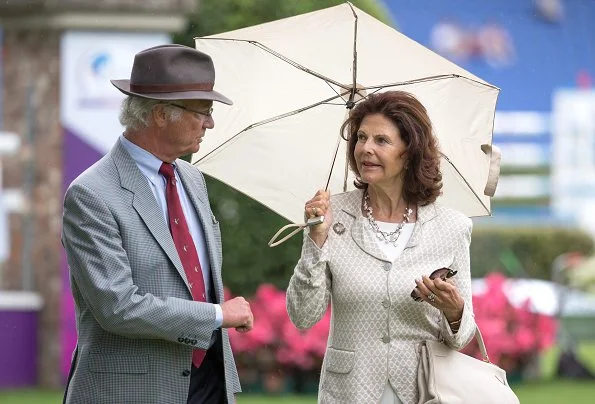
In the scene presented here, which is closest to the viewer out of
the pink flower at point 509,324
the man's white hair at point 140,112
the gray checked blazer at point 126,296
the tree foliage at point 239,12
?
the gray checked blazer at point 126,296

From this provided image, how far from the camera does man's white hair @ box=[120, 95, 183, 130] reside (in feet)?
12.2

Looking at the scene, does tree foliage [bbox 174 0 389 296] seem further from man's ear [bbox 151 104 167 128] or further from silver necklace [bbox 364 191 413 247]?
man's ear [bbox 151 104 167 128]

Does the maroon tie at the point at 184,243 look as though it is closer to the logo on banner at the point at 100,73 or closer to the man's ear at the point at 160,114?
the man's ear at the point at 160,114

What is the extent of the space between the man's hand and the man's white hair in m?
0.53

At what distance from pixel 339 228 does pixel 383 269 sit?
0.62 ft

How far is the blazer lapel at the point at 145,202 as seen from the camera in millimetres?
3637

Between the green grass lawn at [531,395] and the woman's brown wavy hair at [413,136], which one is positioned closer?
the woman's brown wavy hair at [413,136]

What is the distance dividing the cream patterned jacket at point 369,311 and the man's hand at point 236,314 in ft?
0.97

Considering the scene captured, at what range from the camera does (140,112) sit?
372cm

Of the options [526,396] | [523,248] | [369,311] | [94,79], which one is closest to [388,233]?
[369,311]

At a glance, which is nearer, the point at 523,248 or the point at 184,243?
the point at 184,243

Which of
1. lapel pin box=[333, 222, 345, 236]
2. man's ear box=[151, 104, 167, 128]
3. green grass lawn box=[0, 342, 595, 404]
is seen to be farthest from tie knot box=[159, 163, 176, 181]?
green grass lawn box=[0, 342, 595, 404]

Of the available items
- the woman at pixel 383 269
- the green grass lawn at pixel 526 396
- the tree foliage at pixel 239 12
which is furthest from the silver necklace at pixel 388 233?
the tree foliage at pixel 239 12

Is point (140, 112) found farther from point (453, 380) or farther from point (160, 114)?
point (453, 380)
